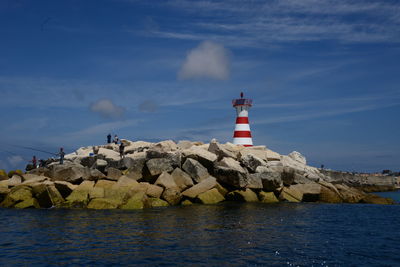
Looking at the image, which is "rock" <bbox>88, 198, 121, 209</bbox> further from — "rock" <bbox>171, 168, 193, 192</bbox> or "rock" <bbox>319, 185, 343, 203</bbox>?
"rock" <bbox>319, 185, 343, 203</bbox>

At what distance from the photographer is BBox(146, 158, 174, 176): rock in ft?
77.9

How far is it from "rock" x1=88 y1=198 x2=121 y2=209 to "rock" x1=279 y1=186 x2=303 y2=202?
1172cm

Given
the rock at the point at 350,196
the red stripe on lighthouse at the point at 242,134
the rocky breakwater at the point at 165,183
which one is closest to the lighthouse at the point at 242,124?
the red stripe on lighthouse at the point at 242,134

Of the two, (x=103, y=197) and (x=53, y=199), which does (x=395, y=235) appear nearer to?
(x=103, y=197)

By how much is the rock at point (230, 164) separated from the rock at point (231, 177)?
0.79 ft

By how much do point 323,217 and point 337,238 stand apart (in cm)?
532

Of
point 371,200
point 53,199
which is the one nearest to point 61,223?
point 53,199

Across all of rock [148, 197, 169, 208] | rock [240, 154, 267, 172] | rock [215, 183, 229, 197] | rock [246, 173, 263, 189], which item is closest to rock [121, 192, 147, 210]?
rock [148, 197, 169, 208]

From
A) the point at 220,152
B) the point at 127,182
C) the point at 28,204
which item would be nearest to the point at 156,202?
the point at 127,182

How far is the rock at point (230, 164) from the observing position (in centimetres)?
2430

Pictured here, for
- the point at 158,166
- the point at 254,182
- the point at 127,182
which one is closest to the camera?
the point at 127,182

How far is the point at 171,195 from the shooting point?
22.3m

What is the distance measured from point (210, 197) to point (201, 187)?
2.71ft

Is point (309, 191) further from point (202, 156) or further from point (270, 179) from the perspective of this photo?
point (202, 156)
